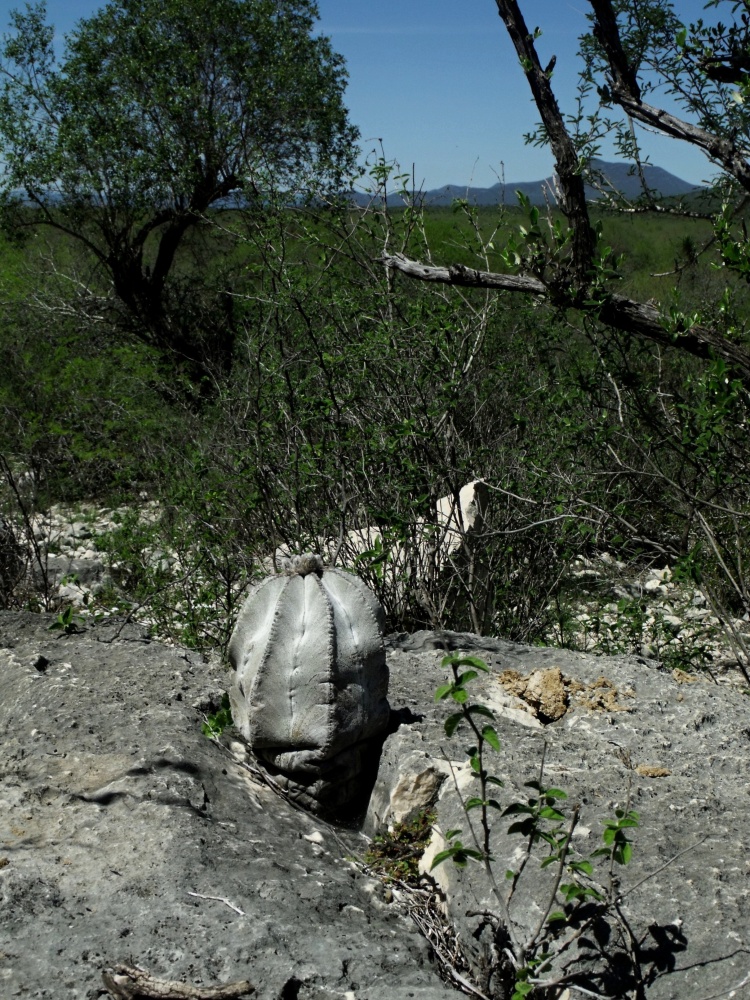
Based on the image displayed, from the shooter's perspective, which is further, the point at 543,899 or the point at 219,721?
the point at 219,721

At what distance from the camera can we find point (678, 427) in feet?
16.5

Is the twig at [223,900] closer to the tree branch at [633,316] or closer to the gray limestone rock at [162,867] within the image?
the gray limestone rock at [162,867]

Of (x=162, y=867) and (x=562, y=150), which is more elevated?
(x=562, y=150)

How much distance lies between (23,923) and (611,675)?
2517 millimetres

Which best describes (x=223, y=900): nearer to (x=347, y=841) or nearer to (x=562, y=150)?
(x=347, y=841)

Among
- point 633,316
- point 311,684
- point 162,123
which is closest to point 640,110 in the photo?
point 633,316

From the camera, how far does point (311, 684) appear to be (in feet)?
11.7

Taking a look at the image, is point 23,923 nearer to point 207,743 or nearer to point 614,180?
point 207,743

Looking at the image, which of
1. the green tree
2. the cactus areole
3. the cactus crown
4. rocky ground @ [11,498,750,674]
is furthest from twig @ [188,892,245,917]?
the green tree

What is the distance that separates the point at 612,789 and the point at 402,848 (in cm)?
73

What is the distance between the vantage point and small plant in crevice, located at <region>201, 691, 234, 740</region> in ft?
12.3

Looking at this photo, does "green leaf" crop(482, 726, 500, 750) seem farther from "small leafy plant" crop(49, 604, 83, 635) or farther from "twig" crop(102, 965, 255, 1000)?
"small leafy plant" crop(49, 604, 83, 635)

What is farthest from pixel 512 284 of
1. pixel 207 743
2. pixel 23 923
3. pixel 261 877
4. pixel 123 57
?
pixel 123 57

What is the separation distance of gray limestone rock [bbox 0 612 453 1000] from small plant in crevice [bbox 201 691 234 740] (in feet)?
0.13
